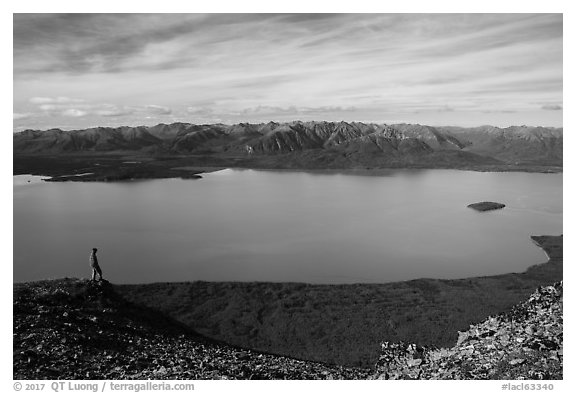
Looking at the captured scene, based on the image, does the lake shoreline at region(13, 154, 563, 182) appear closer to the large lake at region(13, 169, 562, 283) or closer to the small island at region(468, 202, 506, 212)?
the large lake at region(13, 169, 562, 283)

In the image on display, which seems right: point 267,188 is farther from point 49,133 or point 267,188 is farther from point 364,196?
point 49,133

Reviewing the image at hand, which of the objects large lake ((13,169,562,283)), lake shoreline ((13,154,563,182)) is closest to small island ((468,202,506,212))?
large lake ((13,169,562,283))

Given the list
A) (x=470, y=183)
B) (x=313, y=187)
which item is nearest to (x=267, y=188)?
(x=313, y=187)

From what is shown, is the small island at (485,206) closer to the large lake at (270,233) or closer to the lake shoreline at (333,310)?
the large lake at (270,233)

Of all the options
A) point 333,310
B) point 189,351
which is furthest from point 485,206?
point 189,351

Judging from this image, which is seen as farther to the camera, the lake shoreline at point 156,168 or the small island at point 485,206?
the lake shoreline at point 156,168

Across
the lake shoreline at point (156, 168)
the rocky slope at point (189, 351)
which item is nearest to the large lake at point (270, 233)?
the lake shoreline at point (156, 168)
